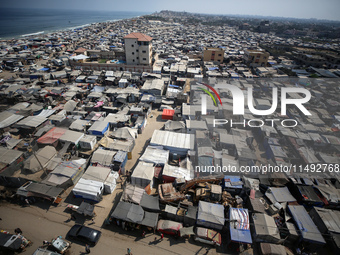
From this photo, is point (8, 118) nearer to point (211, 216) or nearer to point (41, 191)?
point (41, 191)

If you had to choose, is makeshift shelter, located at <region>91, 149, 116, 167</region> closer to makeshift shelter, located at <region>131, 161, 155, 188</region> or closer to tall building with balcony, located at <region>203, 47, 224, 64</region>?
makeshift shelter, located at <region>131, 161, 155, 188</region>

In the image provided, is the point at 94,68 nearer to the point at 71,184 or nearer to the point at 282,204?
the point at 71,184

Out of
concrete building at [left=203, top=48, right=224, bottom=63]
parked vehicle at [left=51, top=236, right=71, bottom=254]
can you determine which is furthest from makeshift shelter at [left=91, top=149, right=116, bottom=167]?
concrete building at [left=203, top=48, right=224, bottom=63]

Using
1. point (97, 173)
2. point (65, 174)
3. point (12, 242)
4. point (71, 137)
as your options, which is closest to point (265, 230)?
point (97, 173)

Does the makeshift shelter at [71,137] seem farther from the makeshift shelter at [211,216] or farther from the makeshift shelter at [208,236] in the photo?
the makeshift shelter at [208,236]

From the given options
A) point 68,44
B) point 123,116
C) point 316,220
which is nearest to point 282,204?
point 316,220
